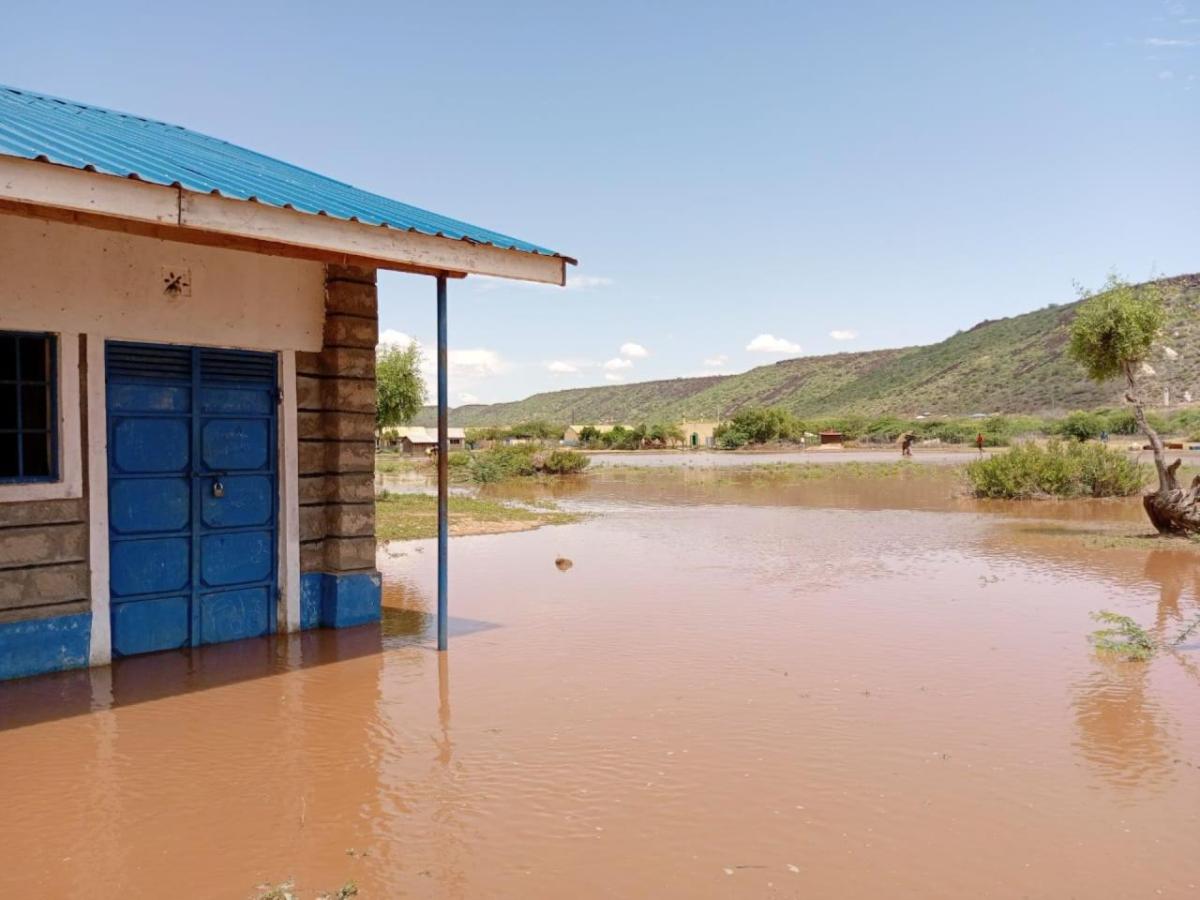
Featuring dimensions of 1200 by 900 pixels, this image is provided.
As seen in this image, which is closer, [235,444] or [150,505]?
[150,505]

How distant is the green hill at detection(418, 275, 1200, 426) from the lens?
78.5 meters

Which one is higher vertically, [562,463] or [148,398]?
[148,398]

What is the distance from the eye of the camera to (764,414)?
251ft

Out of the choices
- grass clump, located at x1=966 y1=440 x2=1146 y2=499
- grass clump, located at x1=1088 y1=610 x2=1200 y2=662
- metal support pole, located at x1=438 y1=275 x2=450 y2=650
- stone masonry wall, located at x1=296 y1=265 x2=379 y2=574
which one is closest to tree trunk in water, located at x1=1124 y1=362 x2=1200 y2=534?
grass clump, located at x1=1088 y1=610 x2=1200 y2=662

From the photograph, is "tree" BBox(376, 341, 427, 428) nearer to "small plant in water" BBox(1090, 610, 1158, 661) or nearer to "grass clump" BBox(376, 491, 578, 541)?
"grass clump" BBox(376, 491, 578, 541)

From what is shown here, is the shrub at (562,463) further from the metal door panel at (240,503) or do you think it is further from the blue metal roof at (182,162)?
the metal door panel at (240,503)

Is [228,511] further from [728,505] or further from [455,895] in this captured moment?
[728,505]

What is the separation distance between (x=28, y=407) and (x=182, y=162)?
2.16m

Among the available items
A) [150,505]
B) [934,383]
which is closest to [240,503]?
[150,505]

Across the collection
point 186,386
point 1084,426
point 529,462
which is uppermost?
point 1084,426

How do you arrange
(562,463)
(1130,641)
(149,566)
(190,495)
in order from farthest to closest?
(562,463)
(1130,641)
(190,495)
(149,566)

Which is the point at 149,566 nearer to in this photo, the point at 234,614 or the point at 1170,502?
the point at 234,614

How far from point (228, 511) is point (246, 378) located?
3.80 ft

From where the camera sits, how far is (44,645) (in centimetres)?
709
